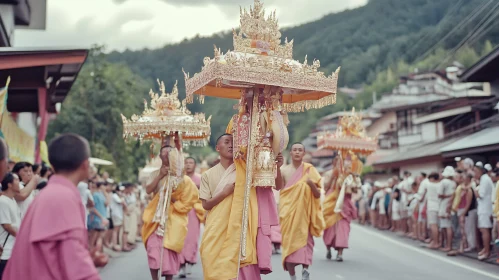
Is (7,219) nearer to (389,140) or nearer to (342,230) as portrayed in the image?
(342,230)

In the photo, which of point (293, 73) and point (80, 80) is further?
point (80, 80)

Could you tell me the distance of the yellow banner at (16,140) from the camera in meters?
13.3

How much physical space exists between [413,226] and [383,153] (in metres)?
34.9

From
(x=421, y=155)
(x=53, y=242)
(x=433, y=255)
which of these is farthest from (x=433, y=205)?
(x=53, y=242)

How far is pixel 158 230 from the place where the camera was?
1058 cm

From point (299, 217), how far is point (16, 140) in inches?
295

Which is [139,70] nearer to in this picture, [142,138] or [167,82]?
[167,82]

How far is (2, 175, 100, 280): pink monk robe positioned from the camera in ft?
12.1

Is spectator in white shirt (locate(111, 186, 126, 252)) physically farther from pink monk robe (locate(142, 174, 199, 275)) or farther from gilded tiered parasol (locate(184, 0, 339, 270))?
gilded tiered parasol (locate(184, 0, 339, 270))

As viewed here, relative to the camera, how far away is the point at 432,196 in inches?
669

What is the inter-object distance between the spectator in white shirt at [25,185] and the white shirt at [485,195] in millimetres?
9869

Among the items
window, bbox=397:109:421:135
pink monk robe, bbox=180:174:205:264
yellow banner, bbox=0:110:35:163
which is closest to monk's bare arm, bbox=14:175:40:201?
pink monk robe, bbox=180:174:205:264

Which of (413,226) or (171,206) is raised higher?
(171,206)

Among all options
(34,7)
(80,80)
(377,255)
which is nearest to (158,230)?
(377,255)
